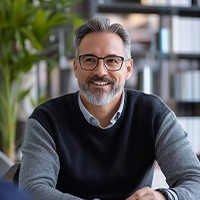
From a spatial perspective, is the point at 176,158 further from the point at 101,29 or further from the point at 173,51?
the point at 173,51

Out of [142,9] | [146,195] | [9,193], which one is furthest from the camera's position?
[142,9]

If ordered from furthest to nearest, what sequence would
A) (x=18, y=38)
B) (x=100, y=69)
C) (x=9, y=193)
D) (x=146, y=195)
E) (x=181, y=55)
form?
1. (x=181, y=55)
2. (x=18, y=38)
3. (x=100, y=69)
4. (x=146, y=195)
5. (x=9, y=193)

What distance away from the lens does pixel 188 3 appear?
3154 millimetres

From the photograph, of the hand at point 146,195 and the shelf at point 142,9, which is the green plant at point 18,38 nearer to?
the shelf at point 142,9

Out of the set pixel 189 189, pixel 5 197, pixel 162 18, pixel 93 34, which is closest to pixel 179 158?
pixel 189 189

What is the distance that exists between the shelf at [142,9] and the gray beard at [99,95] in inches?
68.1

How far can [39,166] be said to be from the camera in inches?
47.4

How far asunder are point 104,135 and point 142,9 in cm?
191

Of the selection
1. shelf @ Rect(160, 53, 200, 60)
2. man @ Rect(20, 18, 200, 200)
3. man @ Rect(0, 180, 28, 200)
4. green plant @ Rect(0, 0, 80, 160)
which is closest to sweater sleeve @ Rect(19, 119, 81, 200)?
man @ Rect(20, 18, 200, 200)

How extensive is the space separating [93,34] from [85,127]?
0.94ft

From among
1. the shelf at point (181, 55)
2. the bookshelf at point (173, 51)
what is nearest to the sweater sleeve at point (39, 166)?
the bookshelf at point (173, 51)

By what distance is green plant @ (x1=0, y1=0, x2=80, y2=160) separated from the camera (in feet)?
9.03

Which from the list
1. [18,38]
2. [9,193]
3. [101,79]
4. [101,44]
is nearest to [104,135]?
[101,79]

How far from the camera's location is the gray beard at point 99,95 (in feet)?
4.44
